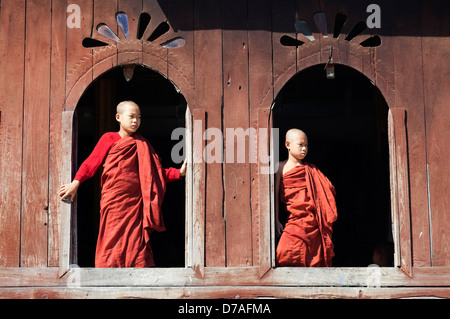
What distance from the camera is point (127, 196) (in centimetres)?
630

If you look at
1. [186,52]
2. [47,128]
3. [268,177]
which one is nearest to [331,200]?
[268,177]

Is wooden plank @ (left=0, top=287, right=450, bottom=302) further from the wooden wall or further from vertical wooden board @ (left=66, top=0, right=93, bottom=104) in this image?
vertical wooden board @ (left=66, top=0, right=93, bottom=104)

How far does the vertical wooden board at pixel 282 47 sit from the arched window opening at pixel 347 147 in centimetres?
201

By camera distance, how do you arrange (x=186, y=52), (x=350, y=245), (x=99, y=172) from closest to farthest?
(x=186, y=52)
(x=99, y=172)
(x=350, y=245)

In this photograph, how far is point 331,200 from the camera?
253 inches

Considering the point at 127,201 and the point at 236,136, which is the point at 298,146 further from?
the point at 127,201

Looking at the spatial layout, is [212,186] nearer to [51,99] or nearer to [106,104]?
[51,99]

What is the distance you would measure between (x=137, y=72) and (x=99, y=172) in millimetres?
992

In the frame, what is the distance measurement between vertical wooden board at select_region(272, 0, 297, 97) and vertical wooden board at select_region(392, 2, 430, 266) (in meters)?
0.75

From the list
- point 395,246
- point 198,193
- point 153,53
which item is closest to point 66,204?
point 198,193

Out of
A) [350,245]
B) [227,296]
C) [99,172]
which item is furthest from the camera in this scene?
[350,245]

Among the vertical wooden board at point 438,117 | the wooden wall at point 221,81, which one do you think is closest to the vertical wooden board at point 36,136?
the wooden wall at point 221,81

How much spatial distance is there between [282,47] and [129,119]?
124 centimetres

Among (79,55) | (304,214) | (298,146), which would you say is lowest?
(304,214)
